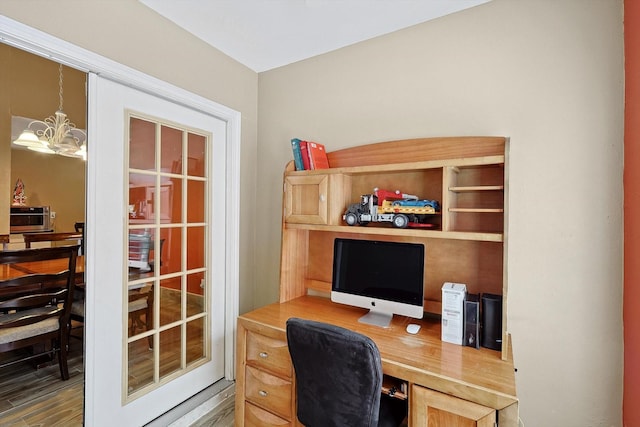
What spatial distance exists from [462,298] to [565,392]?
655 millimetres

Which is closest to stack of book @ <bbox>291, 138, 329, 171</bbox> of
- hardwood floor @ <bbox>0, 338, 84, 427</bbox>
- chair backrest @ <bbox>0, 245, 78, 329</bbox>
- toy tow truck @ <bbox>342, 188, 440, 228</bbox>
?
toy tow truck @ <bbox>342, 188, 440, 228</bbox>

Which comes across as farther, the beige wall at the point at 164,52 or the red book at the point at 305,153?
the red book at the point at 305,153

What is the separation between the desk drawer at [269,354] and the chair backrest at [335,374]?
0.22m

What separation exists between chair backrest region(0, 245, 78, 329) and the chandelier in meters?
1.29

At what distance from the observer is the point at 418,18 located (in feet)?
5.92

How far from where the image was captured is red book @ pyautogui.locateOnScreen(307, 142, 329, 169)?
1974mm

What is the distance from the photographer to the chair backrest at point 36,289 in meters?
2.10

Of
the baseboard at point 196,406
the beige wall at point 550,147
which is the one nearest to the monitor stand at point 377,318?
the beige wall at point 550,147

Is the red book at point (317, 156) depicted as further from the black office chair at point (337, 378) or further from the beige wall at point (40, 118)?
the beige wall at point (40, 118)

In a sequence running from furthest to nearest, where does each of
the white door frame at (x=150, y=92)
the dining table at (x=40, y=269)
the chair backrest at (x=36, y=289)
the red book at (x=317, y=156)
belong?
the dining table at (x=40, y=269), the chair backrest at (x=36, y=289), the red book at (x=317, y=156), the white door frame at (x=150, y=92)

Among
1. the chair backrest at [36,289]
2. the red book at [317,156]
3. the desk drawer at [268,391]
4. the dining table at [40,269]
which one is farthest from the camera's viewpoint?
the dining table at [40,269]

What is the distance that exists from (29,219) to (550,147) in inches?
240

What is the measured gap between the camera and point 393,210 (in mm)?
1669

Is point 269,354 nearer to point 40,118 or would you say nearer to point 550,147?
point 550,147
